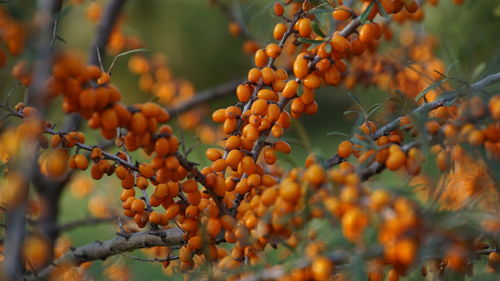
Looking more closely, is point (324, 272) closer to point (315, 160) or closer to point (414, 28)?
point (315, 160)

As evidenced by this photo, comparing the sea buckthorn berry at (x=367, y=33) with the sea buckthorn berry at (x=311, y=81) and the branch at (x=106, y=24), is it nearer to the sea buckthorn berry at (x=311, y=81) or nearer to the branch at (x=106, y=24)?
the sea buckthorn berry at (x=311, y=81)

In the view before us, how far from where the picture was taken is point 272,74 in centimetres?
88

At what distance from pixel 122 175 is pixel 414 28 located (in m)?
1.85

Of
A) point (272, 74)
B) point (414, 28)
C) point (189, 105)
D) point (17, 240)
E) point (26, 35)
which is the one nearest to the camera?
point (17, 240)

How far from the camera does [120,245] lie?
0.97 m

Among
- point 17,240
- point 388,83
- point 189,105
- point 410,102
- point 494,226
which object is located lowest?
point 494,226

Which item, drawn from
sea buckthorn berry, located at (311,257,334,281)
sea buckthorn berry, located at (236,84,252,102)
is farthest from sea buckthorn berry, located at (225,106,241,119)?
sea buckthorn berry, located at (311,257,334,281)

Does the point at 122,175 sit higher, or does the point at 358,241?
the point at 122,175

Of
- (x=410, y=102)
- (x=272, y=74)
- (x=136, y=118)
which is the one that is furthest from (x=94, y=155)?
(x=410, y=102)

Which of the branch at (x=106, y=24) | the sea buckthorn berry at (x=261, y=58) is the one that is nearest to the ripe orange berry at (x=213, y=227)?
the sea buckthorn berry at (x=261, y=58)

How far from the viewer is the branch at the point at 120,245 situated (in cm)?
91

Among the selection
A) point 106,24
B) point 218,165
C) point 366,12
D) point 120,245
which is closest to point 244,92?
point 218,165

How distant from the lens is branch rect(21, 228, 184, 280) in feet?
2.97

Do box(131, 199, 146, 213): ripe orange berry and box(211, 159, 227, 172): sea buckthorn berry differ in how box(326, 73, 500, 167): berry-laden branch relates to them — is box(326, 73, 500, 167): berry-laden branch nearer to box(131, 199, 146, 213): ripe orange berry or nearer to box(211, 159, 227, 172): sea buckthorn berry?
box(211, 159, 227, 172): sea buckthorn berry
